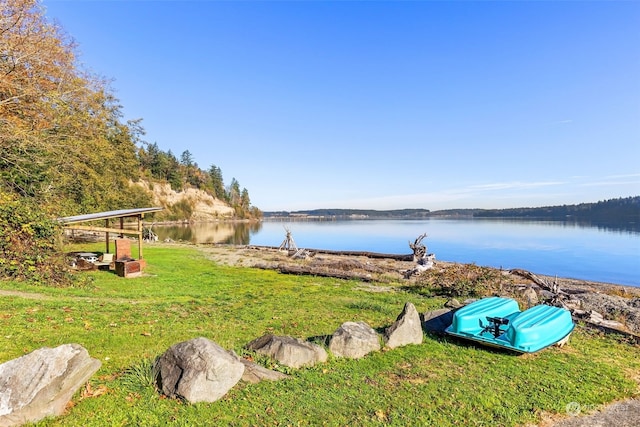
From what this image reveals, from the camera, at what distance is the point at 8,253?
1309cm

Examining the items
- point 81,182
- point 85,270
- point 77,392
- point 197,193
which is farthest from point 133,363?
point 197,193

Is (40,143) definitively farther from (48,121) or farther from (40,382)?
(40,382)

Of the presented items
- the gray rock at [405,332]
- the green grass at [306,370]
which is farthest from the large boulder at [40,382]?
the gray rock at [405,332]

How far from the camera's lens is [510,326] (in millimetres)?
7746

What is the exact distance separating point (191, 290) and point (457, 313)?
36.6ft

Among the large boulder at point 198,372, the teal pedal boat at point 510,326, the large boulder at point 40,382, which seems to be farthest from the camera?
the teal pedal boat at point 510,326

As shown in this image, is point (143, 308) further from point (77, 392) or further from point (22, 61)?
point (22, 61)

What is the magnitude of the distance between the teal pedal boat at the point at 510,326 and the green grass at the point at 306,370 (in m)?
0.32

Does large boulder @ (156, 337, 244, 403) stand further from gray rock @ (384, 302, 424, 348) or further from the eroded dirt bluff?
the eroded dirt bluff

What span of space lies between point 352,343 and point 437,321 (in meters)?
3.34

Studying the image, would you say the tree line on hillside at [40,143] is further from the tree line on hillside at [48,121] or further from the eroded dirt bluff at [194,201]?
the eroded dirt bluff at [194,201]

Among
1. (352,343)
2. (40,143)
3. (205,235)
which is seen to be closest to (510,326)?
(352,343)

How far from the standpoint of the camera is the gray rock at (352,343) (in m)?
7.26

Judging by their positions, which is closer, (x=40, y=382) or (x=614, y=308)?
(x=40, y=382)
